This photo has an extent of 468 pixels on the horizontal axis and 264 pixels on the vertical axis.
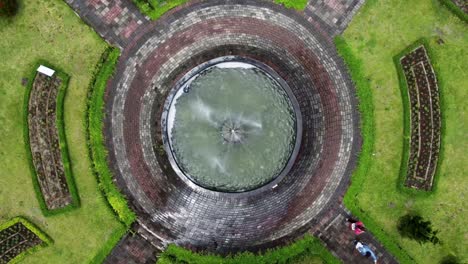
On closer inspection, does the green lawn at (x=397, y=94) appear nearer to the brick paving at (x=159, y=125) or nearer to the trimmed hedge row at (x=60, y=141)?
the brick paving at (x=159, y=125)

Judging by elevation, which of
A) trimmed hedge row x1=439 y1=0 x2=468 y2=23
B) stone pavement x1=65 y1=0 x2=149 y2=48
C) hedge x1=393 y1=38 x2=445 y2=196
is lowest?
stone pavement x1=65 y1=0 x2=149 y2=48

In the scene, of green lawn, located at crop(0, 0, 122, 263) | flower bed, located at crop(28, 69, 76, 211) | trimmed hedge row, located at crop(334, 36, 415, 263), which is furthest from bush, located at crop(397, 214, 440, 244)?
flower bed, located at crop(28, 69, 76, 211)

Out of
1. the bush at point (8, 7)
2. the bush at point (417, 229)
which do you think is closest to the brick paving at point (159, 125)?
the bush at point (417, 229)

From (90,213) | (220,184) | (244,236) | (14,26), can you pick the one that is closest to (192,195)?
(220,184)

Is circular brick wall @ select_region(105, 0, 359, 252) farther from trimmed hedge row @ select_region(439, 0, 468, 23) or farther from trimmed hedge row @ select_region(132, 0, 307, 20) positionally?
trimmed hedge row @ select_region(439, 0, 468, 23)

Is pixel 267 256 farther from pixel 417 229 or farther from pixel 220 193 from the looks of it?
pixel 417 229

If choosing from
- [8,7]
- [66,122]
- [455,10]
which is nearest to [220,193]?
[66,122]
